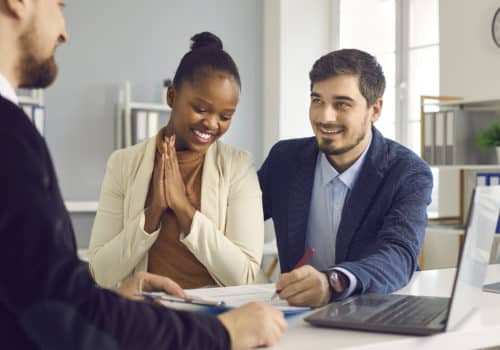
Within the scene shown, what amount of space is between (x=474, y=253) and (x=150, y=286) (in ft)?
2.18

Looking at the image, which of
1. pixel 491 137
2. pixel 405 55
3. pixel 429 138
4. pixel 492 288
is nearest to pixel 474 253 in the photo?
pixel 492 288

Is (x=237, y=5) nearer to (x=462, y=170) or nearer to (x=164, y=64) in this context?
(x=164, y=64)

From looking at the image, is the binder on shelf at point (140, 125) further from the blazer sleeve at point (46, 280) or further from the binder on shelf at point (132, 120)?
the blazer sleeve at point (46, 280)

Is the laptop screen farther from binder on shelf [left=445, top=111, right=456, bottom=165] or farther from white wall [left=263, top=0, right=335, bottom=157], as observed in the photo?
white wall [left=263, top=0, right=335, bottom=157]

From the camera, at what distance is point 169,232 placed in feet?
5.80

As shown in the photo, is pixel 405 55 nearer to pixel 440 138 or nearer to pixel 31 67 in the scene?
pixel 440 138

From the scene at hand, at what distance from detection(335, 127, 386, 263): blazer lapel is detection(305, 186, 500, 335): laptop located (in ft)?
1.81

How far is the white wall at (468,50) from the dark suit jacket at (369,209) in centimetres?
229

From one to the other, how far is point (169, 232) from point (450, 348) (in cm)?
86

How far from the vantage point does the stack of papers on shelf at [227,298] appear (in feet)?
4.10

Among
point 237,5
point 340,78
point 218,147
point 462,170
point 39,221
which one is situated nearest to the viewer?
point 39,221

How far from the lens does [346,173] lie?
82.0 inches

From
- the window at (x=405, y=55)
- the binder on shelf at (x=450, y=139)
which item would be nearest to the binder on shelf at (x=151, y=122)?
the window at (x=405, y=55)

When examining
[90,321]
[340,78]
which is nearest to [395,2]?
[340,78]
